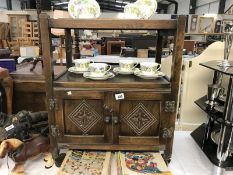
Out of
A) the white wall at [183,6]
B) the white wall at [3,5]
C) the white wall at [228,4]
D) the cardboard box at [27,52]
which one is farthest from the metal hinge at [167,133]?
the white wall at [3,5]

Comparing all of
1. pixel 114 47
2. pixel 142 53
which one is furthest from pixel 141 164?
pixel 114 47

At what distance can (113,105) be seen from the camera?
0.92 meters

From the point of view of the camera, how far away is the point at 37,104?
133 cm

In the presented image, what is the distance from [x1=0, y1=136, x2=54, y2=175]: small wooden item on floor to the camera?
94 cm

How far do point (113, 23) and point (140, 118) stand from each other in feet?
1.43

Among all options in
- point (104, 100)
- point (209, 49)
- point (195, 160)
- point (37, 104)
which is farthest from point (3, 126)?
point (209, 49)

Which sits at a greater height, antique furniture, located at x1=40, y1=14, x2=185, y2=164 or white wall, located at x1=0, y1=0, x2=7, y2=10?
white wall, located at x1=0, y1=0, x2=7, y2=10

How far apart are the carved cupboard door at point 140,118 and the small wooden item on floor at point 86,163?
0.42 ft

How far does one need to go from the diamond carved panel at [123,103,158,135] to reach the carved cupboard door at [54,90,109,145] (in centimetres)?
12

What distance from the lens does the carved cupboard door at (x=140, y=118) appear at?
2.99 feet


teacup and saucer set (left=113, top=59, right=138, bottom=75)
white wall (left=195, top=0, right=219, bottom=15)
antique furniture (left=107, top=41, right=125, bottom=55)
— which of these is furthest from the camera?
white wall (left=195, top=0, right=219, bottom=15)

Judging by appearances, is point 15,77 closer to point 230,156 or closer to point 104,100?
point 104,100

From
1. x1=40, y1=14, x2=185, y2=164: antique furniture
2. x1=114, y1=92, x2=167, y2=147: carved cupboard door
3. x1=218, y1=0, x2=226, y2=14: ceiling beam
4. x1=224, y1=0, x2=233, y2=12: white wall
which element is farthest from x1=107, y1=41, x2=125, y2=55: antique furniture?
x1=218, y1=0, x2=226, y2=14: ceiling beam

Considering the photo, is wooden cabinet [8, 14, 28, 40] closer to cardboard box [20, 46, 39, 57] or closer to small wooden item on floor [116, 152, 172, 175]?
cardboard box [20, 46, 39, 57]
